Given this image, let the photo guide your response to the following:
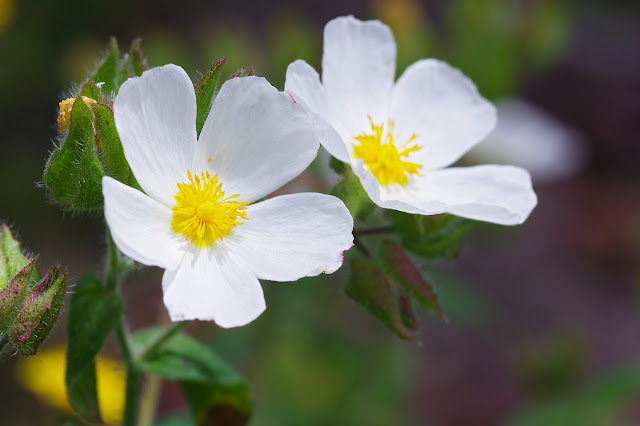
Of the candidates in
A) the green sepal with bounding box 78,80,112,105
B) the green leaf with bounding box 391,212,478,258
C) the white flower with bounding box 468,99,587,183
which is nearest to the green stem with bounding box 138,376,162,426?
the green leaf with bounding box 391,212,478,258

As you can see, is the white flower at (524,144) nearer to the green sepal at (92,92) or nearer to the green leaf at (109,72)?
the green leaf at (109,72)

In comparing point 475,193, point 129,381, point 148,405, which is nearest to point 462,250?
point 148,405

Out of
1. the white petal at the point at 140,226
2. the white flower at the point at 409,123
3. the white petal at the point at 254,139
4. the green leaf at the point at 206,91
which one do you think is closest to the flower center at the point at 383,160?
the white flower at the point at 409,123

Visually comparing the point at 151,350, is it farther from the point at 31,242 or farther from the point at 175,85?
the point at 31,242

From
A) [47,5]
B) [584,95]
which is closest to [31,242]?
[47,5]

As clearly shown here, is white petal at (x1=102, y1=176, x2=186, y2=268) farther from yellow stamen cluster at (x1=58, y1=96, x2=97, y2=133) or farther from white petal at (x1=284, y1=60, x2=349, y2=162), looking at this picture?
white petal at (x1=284, y1=60, x2=349, y2=162)
